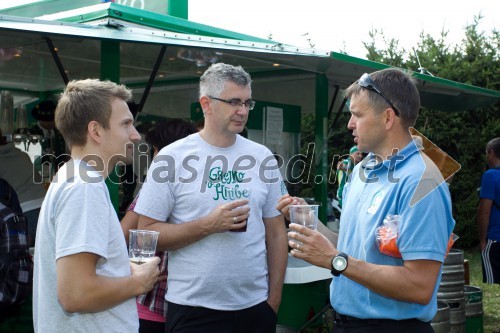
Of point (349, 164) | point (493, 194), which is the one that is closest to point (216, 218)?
point (349, 164)

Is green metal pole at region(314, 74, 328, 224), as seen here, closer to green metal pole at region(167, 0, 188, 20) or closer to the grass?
green metal pole at region(167, 0, 188, 20)

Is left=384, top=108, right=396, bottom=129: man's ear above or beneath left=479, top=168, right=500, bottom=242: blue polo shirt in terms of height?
above

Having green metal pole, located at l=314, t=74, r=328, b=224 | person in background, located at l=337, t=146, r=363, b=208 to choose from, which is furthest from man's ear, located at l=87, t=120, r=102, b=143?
green metal pole, located at l=314, t=74, r=328, b=224

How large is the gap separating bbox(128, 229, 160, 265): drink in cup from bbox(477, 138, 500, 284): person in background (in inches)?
194

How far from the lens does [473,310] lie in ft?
18.2

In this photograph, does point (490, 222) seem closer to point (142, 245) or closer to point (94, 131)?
point (142, 245)

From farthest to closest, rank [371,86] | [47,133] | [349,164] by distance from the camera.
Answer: [47,133], [349,164], [371,86]

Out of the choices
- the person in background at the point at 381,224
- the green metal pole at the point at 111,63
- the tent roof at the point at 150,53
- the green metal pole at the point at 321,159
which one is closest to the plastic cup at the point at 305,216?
→ the person in background at the point at 381,224

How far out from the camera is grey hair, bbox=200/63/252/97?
2.91 meters

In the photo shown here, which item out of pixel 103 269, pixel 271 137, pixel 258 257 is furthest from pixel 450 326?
pixel 103 269

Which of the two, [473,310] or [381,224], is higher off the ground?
[381,224]

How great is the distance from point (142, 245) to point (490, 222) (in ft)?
16.6

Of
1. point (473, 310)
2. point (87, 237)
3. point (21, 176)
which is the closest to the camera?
point (87, 237)

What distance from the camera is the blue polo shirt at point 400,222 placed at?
2006 mm
